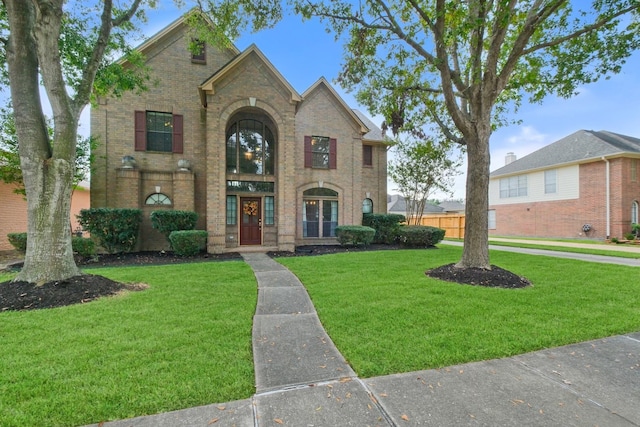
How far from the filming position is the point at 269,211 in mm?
12984

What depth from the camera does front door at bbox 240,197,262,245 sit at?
12.6 metres

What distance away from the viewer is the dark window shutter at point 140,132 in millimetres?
11758

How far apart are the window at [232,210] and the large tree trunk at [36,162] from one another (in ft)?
22.2

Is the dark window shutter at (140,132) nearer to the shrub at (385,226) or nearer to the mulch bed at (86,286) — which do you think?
the mulch bed at (86,286)

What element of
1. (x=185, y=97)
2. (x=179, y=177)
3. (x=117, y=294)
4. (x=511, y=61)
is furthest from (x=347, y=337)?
(x=185, y=97)

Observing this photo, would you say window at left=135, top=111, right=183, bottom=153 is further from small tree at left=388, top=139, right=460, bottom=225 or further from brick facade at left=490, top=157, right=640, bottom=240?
brick facade at left=490, top=157, right=640, bottom=240

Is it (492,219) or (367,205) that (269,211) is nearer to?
(367,205)

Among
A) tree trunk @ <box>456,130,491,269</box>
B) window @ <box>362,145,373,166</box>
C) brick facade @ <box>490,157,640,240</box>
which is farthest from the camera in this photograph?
brick facade @ <box>490,157,640,240</box>

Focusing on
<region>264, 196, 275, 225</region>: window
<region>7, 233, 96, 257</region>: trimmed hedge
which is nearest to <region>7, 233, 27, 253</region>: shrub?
<region>7, 233, 96, 257</region>: trimmed hedge

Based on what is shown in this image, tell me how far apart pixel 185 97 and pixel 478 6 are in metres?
11.2

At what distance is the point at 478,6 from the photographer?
19.9ft

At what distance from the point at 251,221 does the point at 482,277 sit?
9199mm

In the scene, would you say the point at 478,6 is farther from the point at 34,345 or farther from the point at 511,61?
the point at 34,345

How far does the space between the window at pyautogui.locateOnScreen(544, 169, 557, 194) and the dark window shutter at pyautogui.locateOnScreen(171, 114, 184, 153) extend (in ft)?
77.5
